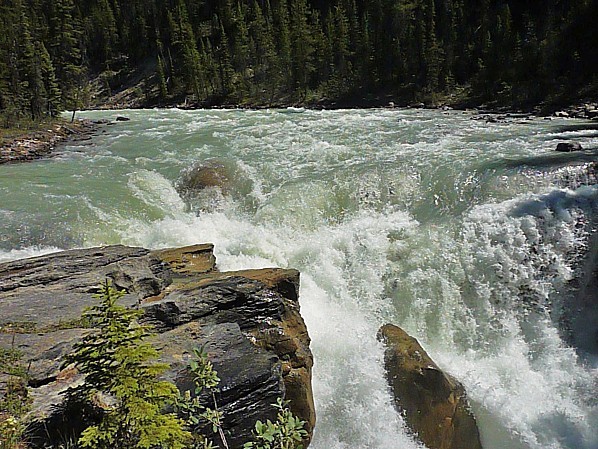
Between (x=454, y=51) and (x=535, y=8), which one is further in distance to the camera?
(x=535, y=8)

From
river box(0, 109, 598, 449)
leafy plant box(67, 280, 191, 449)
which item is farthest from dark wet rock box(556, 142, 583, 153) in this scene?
leafy plant box(67, 280, 191, 449)

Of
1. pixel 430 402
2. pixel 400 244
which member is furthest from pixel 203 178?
pixel 430 402

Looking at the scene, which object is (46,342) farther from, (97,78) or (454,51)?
(97,78)

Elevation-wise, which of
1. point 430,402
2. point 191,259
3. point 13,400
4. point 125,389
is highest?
point 125,389

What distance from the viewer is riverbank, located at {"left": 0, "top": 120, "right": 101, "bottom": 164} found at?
2017cm

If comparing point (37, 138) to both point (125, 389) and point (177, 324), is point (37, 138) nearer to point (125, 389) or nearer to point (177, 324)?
point (177, 324)

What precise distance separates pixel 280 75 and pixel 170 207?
47.9 metres

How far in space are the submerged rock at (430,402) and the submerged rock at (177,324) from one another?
161 cm

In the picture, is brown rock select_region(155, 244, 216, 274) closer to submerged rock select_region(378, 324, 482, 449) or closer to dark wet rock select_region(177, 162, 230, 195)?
submerged rock select_region(378, 324, 482, 449)

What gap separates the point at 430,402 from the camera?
24.7 feet

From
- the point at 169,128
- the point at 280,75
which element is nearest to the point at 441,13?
the point at 280,75

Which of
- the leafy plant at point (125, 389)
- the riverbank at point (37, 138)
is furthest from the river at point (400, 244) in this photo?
the leafy plant at point (125, 389)

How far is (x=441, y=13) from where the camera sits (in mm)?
57125

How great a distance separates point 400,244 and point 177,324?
644 cm
